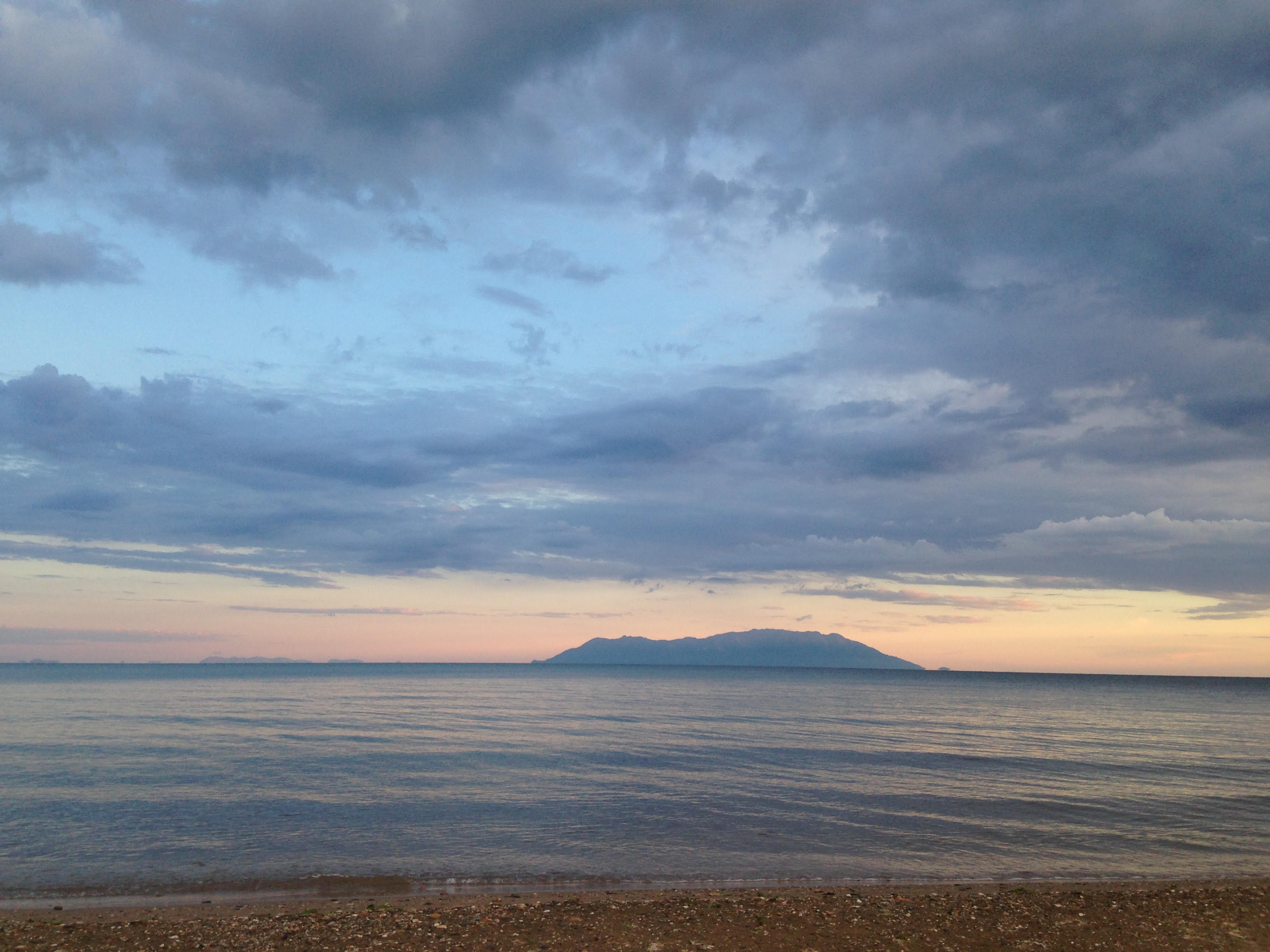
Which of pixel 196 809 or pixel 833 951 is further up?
pixel 833 951

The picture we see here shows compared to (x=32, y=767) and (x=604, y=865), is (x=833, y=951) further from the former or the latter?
(x=32, y=767)

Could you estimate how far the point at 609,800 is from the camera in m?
30.2

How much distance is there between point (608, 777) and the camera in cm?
3531

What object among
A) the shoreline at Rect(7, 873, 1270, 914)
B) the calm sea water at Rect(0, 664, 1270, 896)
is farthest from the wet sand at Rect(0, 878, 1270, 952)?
the calm sea water at Rect(0, 664, 1270, 896)

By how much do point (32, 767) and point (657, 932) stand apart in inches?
1490

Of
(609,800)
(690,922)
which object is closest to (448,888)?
(690,922)

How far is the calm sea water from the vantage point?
21656mm

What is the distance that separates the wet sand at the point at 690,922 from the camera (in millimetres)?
14656

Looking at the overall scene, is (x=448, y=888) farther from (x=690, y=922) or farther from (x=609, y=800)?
(x=609, y=800)

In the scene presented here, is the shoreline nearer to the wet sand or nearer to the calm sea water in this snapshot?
the wet sand

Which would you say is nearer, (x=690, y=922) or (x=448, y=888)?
(x=690, y=922)

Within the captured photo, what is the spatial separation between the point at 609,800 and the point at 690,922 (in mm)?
15092

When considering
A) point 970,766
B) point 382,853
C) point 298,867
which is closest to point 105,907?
point 298,867

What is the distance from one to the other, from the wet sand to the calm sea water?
266cm
